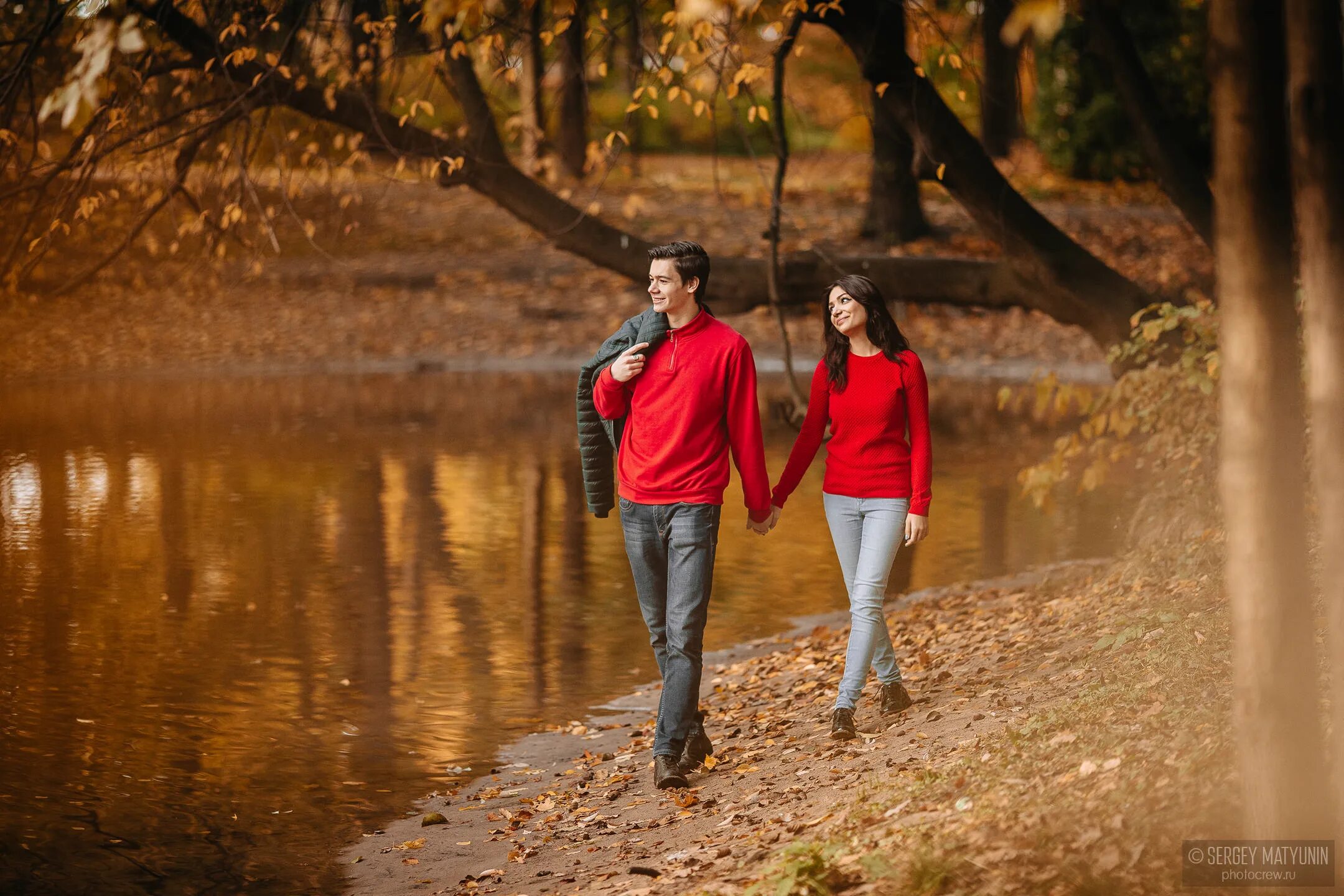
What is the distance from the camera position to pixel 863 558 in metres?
6.21

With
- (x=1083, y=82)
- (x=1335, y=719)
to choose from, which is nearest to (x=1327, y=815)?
(x=1335, y=719)

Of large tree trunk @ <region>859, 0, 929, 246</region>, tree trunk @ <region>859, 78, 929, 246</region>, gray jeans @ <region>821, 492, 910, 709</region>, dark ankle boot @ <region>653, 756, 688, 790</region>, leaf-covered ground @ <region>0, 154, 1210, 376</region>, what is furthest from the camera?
tree trunk @ <region>859, 78, 929, 246</region>

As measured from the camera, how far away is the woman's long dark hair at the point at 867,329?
6.10 metres

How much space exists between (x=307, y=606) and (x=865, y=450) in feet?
16.1

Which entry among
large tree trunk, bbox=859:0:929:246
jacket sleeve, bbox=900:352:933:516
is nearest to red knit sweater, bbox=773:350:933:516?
jacket sleeve, bbox=900:352:933:516

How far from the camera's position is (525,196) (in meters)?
10.2

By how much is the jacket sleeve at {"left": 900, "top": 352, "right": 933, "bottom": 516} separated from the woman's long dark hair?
78 mm

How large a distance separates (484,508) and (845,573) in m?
7.23

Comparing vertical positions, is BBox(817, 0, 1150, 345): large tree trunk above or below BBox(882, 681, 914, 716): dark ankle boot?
above

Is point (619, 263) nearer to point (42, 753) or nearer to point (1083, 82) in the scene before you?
point (42, 753)

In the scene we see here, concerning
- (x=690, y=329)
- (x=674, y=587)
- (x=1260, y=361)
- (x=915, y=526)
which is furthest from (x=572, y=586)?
(x=1260, y=361)

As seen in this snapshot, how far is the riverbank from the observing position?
173 inches

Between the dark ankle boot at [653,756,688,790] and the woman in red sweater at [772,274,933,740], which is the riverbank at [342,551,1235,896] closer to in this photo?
the dark ankle boot at [653,756,688,790]

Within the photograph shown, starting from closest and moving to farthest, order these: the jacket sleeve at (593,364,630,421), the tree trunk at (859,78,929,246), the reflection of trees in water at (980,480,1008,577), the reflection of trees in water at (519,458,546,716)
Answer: the jacket sleeve at (593,364,630,421), the reflection of trees in water at (519,458,546,716), the reflection of trees in water at (980,480,1008,577), the tree trunk at (859,78,929,246)
